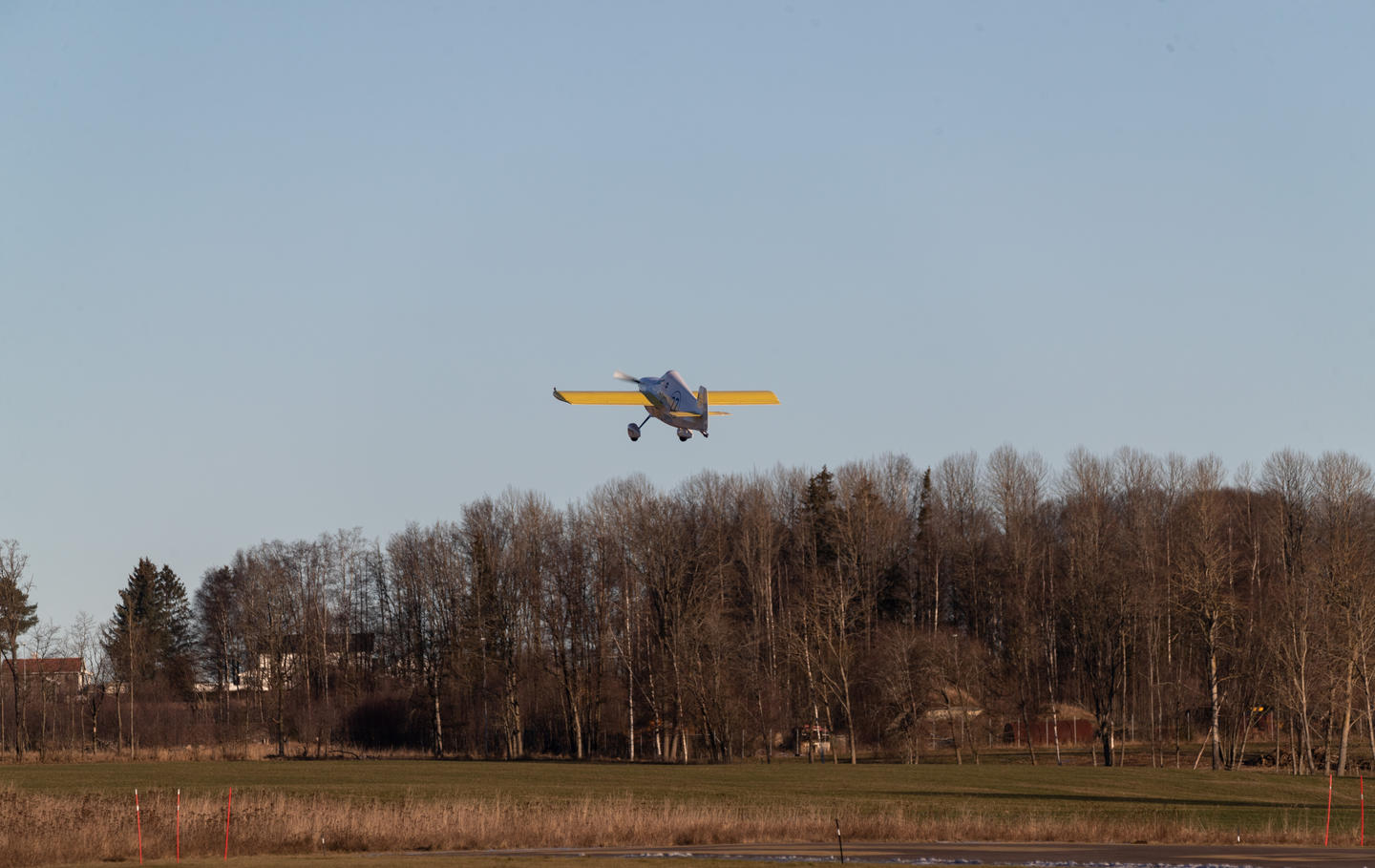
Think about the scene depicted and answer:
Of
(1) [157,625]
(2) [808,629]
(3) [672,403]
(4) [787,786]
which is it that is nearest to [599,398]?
(3) [672,403]

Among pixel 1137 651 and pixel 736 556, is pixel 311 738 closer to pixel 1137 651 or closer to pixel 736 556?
pixel 736 556

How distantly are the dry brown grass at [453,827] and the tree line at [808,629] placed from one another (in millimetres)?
37109

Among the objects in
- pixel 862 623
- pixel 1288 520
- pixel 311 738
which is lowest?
pixel 311 738

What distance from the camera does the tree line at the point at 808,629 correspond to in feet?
261

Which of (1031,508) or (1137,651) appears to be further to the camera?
(1031,508)

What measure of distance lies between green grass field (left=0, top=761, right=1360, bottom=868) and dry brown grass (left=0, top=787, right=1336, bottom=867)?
0.26ft

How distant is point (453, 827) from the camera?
3556 cm

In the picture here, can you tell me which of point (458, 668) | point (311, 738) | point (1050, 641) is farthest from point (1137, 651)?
point (311, 738)

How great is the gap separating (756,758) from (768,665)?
11.3 m

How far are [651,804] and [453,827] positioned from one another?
957cm

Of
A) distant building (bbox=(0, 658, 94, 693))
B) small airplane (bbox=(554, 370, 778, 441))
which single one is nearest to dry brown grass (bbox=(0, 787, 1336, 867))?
small airplane (bbox=(554, 370, 778, 441))

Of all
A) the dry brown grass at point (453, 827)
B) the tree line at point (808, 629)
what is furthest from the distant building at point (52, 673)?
the dry brown grass at point (453, 827)

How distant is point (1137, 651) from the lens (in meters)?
91.4

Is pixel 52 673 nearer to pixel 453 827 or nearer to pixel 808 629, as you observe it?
pixel 808 629
